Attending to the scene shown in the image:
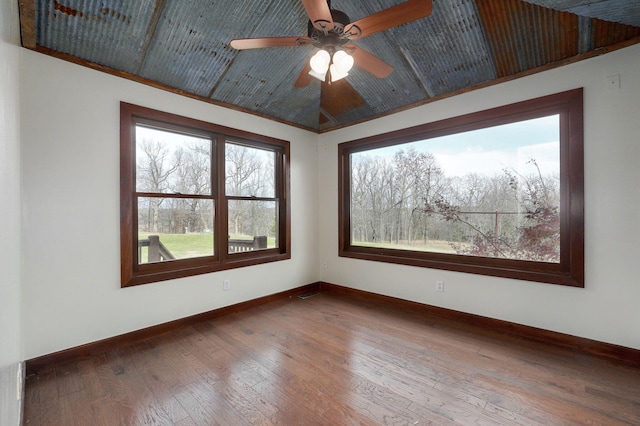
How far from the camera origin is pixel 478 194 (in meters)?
3.22

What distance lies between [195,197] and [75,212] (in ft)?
3.53

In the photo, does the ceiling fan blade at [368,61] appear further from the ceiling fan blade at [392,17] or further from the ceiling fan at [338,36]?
the ceiling fan blade at [392,17]

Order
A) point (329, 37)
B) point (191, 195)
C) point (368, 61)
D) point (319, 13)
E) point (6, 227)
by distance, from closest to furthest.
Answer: point (6, 227) → point (319, 13) → point (329, 37) → point (368, 61) → point (191, 195)

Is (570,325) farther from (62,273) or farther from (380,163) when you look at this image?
(62,273)

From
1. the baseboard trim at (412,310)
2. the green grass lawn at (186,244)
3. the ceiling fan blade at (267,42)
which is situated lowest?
the baseboard trim at (412,310)

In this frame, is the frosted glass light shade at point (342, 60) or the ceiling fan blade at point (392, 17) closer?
the ceiling fan blade at point (392, 17)

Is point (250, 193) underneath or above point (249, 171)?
underneath

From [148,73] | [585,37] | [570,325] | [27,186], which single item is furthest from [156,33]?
[570,325]

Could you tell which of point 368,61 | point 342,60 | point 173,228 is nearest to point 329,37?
point 342,60

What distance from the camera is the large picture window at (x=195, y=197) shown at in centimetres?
280

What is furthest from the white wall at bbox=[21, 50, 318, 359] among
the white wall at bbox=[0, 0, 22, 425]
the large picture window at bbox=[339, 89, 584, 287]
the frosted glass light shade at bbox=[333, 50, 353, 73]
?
the large picture window at bbox=[339, 89, 584, 287]

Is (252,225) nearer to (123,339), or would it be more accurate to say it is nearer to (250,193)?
(250,193)

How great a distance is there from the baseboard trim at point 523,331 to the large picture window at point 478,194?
50cm

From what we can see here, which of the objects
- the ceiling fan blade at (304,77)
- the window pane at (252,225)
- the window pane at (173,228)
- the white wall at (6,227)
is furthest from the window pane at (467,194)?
the white wall at (6,227)
